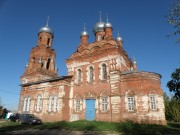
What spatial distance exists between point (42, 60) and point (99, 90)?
51.6 feet

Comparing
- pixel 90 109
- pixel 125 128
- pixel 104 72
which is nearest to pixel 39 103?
pixel 90 109

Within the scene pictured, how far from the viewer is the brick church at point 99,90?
61.0 ft

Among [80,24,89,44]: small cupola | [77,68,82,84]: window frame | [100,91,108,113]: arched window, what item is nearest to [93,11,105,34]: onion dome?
[80,24,89,44]: small cupola

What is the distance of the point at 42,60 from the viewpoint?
32562 mm

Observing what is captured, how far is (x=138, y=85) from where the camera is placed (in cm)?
1895

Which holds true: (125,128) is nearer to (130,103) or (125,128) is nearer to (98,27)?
(130,103)

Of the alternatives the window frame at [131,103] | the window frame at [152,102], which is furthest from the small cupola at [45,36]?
the window frame at [152,102]

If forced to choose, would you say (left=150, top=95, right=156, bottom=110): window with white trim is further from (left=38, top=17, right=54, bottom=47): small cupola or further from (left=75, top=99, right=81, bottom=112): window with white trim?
(left=38, top=17, right=54, bottom=47): small cupola

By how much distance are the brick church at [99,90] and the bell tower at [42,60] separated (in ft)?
14.8

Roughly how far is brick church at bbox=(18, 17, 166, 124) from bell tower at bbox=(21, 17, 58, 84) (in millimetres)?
4515

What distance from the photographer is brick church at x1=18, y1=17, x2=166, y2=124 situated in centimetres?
1859

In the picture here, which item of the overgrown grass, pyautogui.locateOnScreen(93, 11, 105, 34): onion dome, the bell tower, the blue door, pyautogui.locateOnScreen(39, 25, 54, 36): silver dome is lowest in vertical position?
the overgrown grass

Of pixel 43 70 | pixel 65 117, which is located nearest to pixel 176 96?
pixel 65 117

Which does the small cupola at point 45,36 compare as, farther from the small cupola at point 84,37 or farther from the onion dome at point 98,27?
the onion dome at point 98,27
